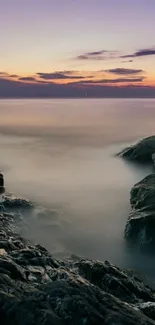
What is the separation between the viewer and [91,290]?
1267cm

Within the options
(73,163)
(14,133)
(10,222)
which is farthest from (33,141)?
(10,222)

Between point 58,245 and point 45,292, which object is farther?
point 58,245

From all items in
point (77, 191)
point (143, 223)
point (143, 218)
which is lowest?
point (77, 191)

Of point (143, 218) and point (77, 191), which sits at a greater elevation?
point (143, 218)

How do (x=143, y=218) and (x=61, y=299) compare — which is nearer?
(x=61, y=299)

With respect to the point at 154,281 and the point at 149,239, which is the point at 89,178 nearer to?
the point at 149,239

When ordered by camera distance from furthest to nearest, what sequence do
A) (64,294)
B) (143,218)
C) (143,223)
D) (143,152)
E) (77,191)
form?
(143,152)
(77,191)
(143,218)
(143,223)
(64,294)

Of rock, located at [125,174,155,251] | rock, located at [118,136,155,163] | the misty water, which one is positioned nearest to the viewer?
rock, located at [125,174,155,251]

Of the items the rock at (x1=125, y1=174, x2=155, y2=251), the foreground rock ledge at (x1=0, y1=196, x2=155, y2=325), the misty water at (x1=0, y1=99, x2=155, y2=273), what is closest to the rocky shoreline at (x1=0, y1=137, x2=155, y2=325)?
the foreground rock ledge at (x1=0, y1=196, x2=155, y2=325)

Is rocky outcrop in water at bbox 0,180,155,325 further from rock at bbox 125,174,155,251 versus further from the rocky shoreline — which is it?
rock at bbox 125,174,155,251

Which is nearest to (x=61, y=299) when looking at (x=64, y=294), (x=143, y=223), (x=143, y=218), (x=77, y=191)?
(x=64, y=294)

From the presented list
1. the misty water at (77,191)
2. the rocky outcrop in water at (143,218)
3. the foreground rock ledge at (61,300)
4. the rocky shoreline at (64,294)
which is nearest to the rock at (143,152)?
the misty water at (77,191)

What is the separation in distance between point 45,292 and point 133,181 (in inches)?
1478

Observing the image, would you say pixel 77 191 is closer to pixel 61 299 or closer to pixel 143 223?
pixel 143 223
